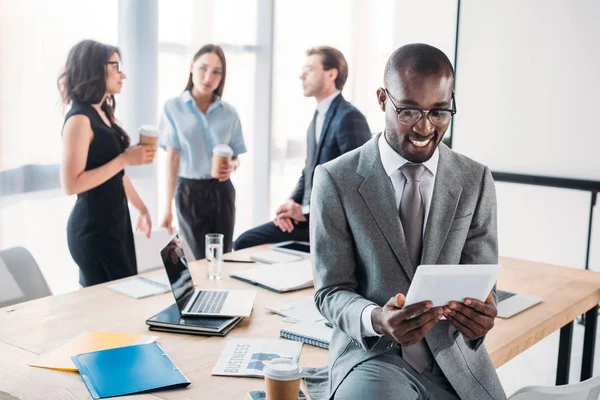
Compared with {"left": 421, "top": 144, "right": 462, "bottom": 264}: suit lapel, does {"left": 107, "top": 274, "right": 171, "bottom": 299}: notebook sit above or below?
below

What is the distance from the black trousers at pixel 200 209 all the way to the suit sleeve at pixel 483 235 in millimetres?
2422

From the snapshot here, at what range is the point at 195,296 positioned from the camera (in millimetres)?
2104

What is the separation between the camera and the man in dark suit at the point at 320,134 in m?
3.56

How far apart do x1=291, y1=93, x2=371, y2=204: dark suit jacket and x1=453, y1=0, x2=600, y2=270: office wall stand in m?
1.73

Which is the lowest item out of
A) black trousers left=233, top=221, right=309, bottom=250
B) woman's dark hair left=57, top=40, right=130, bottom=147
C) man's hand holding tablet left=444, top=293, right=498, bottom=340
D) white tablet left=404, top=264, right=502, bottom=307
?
black trousers left=233, top=221, right=309, bottom=250

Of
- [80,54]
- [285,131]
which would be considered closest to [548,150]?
[285,131]

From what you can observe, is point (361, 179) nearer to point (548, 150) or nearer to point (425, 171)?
point (425, 171)

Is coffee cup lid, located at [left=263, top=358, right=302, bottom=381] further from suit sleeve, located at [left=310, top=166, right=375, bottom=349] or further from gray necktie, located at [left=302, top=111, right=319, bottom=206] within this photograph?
gray necktie, located at [left=302, top=111, right=319, bottom=206]

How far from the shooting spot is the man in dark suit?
11.7 feet

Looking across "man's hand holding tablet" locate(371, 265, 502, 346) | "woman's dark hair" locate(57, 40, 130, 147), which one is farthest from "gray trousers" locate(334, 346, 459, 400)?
"woman's dark hair" locate(57, 40, 130, 147)

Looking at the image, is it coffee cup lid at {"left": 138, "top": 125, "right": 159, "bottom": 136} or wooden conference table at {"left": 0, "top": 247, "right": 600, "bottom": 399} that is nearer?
wooden conference table at {"left": 0, "top": 247, "right": 600, "bottom": 399}

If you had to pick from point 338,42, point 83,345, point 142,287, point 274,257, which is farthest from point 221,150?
point 338,42

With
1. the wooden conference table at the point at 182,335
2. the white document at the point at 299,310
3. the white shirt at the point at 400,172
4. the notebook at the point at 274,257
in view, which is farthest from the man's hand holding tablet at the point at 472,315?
the notebook at the point at 274,257

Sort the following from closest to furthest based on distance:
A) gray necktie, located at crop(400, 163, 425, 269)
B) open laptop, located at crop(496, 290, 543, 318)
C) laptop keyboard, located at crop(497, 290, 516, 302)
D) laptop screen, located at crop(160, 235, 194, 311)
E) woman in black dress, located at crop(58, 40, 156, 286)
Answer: gray necktie, located at crop(400, 163, 425, 269)
laptop screen, located at crop(160, 235, 194, 311)
open laptop, located at crop(496, 290, 543, 318)
laptop keyboard, located at crop(497, 290, 516, 302)
woman in black dress, located at crop(58, 40, 156, 286)
